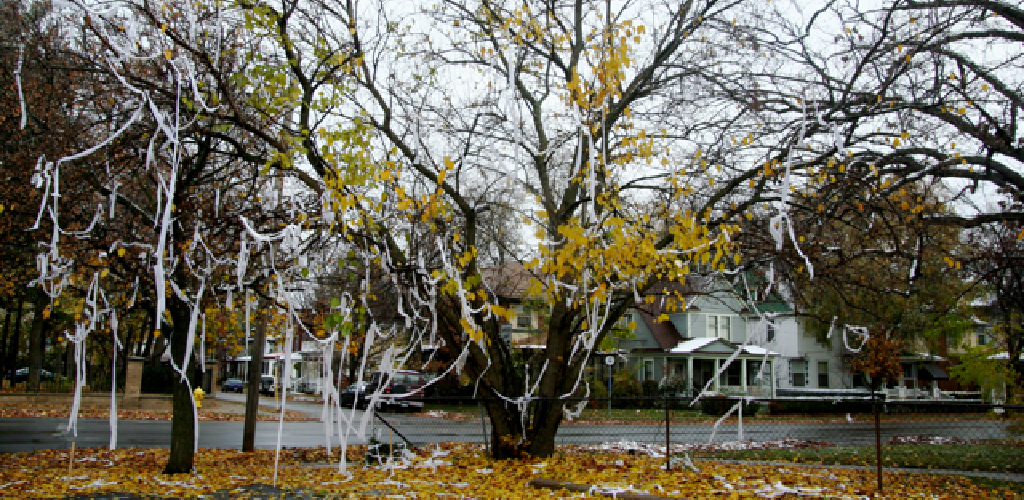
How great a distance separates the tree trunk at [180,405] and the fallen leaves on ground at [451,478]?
229mm

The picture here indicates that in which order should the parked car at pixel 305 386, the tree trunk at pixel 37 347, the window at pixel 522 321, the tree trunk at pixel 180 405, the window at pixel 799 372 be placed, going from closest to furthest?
the tree trunk at pixel 180 405
the tree trunk at pixel 37 347
the window at pixel 522 321
the window at pixel 799 372
the parked car at pixel 305 386

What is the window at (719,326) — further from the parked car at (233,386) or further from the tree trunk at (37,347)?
the parked car at (233,386)

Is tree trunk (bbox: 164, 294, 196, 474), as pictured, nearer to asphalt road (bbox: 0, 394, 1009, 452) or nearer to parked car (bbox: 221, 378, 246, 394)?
asphalt road (bbox: 0, 394, 1009, 452)

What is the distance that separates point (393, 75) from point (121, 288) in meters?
4.92

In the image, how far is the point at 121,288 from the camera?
10.2 m

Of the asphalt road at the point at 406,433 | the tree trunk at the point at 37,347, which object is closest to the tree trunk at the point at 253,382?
the asphalt road at the point at 406,433

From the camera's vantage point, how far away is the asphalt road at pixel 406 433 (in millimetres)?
13461

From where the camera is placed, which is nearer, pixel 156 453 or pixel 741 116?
pixel 741 116

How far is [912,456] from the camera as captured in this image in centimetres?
1280

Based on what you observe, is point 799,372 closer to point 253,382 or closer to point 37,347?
point 253,382

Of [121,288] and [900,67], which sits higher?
[900,67]

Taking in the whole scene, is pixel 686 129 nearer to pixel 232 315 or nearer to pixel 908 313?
pixel 232 315

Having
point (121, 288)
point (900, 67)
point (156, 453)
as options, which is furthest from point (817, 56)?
point (156, 453)

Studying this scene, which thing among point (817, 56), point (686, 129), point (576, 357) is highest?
point (817, 56)
